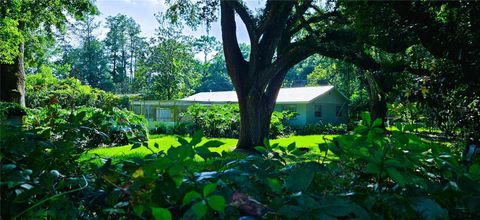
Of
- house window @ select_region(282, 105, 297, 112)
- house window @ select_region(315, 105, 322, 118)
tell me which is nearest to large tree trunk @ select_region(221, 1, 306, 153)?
house window @ select_region(282, 105, 297, 112)

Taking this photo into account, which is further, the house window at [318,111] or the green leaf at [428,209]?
the house window at [318,111]

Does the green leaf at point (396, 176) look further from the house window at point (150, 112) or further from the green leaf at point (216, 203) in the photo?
the house window at point (150, 112)

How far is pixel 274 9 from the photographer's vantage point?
12.9 metres

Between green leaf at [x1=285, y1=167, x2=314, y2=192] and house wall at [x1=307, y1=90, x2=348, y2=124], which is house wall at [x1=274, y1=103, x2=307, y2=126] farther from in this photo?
green leaf at [x1=285, y1=167, x2=314, y2=192]

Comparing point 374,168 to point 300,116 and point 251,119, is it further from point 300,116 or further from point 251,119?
point 300,116

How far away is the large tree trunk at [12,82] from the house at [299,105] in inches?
551

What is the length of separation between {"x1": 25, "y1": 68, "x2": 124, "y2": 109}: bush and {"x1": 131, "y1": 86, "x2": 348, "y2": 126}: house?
3264 millimetres

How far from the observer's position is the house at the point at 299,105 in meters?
29.4

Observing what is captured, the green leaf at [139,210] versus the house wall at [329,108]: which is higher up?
the green leaf at [139,210]

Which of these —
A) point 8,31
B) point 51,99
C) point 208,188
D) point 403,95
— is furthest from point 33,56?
point 208,188

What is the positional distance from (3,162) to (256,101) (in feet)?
41.5

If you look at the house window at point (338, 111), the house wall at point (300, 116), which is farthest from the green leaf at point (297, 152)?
the house window at point (338, 111)

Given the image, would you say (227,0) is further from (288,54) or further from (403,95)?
(403,95)

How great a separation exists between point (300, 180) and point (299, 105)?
28987 mm
